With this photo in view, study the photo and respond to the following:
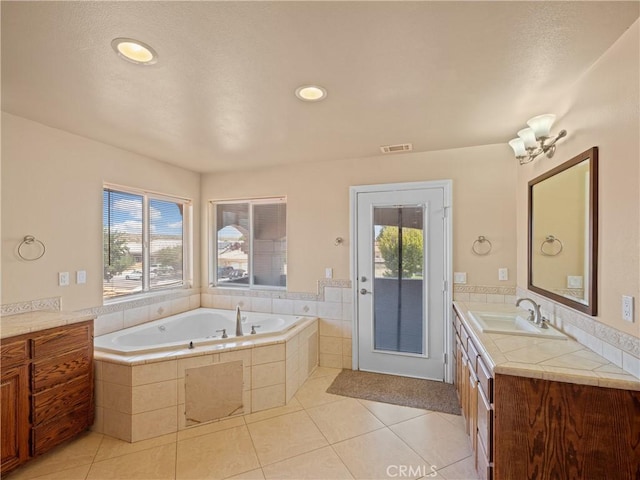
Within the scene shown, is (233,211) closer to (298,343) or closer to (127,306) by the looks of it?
(127,306)

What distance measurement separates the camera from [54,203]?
248 centimetres

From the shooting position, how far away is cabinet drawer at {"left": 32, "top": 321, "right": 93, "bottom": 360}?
194 centimetres

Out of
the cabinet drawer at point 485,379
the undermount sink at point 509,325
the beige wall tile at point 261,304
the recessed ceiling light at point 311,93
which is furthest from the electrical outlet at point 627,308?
the beige wall tile at point 261,304

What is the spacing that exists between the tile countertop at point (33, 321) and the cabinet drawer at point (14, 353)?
2.3 inches

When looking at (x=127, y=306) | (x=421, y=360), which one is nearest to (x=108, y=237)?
(x=127, y=306)

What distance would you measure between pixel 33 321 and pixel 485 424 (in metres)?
2.87

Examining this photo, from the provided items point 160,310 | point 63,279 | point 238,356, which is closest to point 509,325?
point 238,356

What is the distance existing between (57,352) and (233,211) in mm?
2422

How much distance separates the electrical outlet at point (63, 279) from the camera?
2510 millimetres

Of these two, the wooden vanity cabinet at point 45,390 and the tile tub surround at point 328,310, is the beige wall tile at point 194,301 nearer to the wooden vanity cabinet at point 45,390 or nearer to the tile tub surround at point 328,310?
the tile tub surround at point 328,310

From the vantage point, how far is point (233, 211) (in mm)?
4086

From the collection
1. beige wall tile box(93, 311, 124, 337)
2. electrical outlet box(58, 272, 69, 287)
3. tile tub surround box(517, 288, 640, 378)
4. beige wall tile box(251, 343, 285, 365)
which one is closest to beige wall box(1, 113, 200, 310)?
electrical outlet box(58, 272, 69, 287)

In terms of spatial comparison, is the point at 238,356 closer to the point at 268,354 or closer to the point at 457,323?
the point at 268,354

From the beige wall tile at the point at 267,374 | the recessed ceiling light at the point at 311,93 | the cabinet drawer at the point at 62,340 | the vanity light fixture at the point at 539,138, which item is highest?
the recessed ceiling light at the point at 311,93
